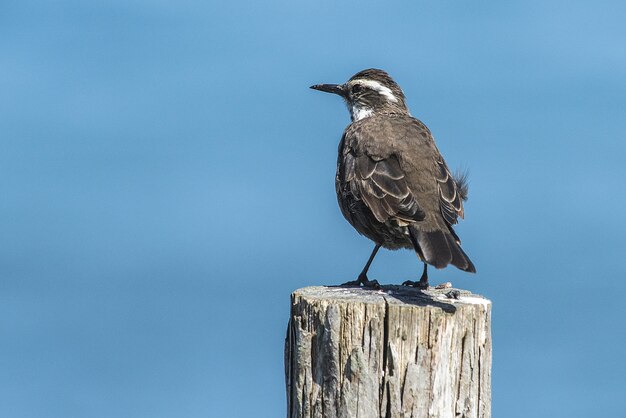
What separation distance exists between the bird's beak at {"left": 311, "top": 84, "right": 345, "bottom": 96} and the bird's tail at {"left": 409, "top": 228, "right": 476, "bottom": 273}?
3186mm

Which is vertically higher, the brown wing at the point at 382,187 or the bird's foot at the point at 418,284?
the brown wing at the point at 382,187

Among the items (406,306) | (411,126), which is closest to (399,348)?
(406,306)

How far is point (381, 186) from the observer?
293 inches

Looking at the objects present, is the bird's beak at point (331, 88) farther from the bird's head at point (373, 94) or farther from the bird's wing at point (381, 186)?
the bird's wing at point (381, 186)

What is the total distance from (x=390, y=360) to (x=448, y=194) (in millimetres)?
2840

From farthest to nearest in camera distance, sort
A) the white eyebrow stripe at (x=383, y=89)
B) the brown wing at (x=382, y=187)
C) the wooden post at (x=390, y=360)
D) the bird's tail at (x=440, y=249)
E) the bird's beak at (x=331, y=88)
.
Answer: the bird's beak at (x=331, y=88), the white eyebrow stripe at (x=383, y=89), the brown wing at (x=382, y=187), the bird's tail at (x=440, y=249), the wooden post at (x=390, y=360)

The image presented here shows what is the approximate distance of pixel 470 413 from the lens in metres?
5.01

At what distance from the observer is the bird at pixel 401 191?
7000 mm

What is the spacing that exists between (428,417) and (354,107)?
5373mm

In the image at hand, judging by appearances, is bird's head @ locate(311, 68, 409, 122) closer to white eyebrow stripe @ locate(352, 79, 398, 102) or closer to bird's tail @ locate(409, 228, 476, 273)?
white eyebrow stripe @ locate(352, 79, 398, 102)

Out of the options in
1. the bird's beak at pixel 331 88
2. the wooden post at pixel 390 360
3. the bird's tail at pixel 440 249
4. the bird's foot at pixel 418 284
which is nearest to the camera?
the wooden post at pixel 390 360

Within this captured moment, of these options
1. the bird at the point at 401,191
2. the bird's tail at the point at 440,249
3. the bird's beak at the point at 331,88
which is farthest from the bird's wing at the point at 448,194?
the bird's beak at the point at 331,88

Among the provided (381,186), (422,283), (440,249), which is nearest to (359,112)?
(381,186)

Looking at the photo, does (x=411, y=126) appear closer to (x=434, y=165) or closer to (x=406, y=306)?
(x=434, y=165)
